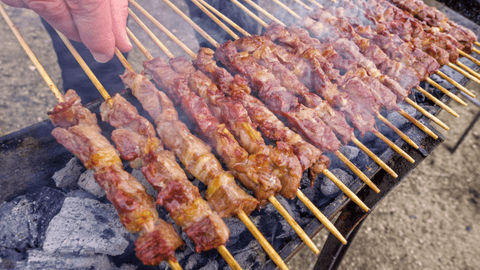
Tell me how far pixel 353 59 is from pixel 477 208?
4406mm

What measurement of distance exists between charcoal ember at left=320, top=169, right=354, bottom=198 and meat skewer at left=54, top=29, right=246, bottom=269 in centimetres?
105

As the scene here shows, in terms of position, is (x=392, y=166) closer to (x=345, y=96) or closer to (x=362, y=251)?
(x=345, y=96)

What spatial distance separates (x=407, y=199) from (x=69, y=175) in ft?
18.7

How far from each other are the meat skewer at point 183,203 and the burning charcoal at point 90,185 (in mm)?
363

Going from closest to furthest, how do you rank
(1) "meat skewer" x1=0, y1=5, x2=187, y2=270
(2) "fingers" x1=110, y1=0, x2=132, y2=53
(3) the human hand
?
(1) "meat skewer" x1=0, y1=5, x2=187, y2=270 < (3) the human hand < (2) "fingers" x1=110, y1=0, x2=132, y2=53

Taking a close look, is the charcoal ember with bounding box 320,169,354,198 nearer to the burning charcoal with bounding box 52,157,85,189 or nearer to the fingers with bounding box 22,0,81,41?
the burning charcoal with bounding box 52,157,85,189

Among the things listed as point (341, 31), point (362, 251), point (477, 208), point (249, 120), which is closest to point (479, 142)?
point (477, 208)

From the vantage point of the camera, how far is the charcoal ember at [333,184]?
7.79 ft

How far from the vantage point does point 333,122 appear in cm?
256

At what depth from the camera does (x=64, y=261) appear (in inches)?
76.3

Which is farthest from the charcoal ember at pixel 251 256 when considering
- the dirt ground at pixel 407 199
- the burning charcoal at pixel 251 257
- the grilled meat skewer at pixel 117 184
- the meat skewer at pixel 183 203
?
the dirt ground at pixel 407 199

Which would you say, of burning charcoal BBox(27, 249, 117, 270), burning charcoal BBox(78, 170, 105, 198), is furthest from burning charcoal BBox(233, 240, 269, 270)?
burning charcoal BBox(78, 170, 105, 198)

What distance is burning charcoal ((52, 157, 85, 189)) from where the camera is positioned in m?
2.26

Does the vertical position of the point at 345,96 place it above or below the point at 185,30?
above
